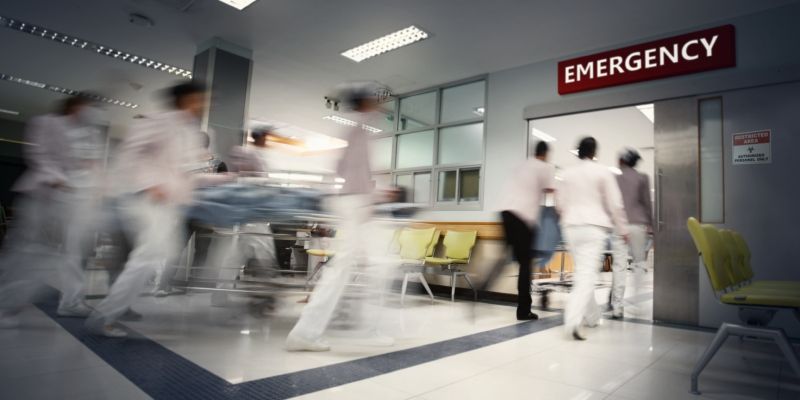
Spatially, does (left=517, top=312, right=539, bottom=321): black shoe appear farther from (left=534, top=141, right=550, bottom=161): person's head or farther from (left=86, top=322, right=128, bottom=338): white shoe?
(left=86, top=322, right=128, bottom=338): white shoe

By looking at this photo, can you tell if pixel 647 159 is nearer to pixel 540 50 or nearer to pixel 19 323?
pixel 540 50

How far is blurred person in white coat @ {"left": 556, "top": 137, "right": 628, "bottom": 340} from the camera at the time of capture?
3.27 m

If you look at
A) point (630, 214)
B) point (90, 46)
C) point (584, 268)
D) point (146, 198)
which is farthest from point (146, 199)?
point (90, 46)

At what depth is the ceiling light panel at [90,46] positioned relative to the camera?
233 inches

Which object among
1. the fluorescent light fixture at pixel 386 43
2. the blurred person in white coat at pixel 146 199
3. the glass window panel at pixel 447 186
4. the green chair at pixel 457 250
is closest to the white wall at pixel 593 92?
the glass window panel at pixel 447 186

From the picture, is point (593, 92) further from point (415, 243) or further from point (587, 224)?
point (415, 243)

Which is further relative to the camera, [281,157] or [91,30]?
[281,157]

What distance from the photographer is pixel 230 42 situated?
19.6 ft

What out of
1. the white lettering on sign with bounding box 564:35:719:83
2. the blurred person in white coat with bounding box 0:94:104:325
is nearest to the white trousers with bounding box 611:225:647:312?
the white lettering on sign with bounding box 564:35:719:83

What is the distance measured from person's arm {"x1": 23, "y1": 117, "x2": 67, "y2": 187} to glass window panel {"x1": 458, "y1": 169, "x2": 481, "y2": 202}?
4843mm

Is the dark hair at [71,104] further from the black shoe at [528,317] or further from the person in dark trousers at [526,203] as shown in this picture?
the black shoe at [528,317]

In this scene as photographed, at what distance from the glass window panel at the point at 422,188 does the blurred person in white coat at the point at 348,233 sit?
4.13 m

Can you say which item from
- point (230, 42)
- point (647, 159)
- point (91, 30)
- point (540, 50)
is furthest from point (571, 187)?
point (647, 159)

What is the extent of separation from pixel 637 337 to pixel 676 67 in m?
3.00
